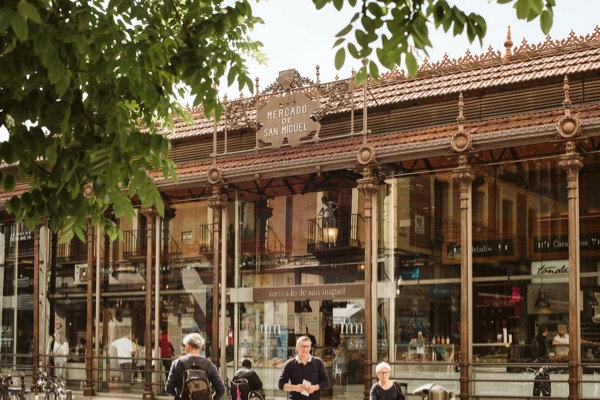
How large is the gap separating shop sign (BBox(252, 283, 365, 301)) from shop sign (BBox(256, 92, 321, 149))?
321cm

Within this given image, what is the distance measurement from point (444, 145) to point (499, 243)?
2185mm

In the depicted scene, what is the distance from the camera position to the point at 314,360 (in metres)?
13.5

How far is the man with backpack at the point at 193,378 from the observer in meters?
11.6

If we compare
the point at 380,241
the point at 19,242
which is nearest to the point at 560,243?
the point at 380,241

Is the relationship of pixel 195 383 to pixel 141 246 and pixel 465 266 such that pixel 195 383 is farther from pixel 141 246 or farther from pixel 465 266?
pixel 141 246

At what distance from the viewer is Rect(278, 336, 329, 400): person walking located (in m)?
13.3

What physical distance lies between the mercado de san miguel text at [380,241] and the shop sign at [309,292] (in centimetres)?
3

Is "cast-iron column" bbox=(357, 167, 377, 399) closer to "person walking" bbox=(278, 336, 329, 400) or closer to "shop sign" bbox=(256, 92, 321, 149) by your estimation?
"shop sign" bbox=(256, 92, 321, 149)

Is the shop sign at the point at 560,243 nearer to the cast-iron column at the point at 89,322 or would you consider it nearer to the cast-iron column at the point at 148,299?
the cast-iron column at the point at 148,299

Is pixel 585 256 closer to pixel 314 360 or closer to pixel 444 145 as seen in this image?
pixel 444 145

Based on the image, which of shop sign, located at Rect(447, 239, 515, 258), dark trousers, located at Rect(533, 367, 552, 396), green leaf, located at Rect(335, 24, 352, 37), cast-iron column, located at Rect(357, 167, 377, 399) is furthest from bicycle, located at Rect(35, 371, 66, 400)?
green leaf, located at Rect(335, 24, 352, 37)

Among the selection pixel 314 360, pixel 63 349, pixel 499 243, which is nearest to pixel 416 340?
pixel 499 243

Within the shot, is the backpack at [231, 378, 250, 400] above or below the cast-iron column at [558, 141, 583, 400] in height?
below

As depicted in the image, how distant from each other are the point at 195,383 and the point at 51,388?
12420 millimetres
